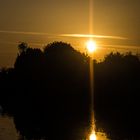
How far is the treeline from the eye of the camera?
294 ft

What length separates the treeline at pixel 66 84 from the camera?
89.6 metres

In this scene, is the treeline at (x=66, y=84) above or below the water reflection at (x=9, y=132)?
above

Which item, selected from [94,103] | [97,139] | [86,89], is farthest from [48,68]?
[97,139]

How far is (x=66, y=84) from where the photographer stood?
115 metres

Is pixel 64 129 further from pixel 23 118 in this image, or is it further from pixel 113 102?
pixel 113 102

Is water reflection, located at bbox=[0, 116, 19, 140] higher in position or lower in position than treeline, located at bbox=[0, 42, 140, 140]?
lower

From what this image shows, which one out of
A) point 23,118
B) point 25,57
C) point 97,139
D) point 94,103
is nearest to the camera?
point 97,139

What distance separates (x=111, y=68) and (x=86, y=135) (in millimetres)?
71692

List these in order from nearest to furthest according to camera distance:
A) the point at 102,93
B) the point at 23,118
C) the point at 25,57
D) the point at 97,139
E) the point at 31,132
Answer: the point at 97,139 < the point at 31,132 < the point at 23,118 < the point at 102,93 < the point at 25,57

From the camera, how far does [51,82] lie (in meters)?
117

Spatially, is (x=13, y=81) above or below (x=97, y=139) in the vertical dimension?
above

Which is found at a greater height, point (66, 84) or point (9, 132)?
point (66, 84)

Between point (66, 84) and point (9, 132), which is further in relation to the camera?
point (66, 84)

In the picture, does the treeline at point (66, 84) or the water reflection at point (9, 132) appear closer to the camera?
the water reflection at point (9, 132)
